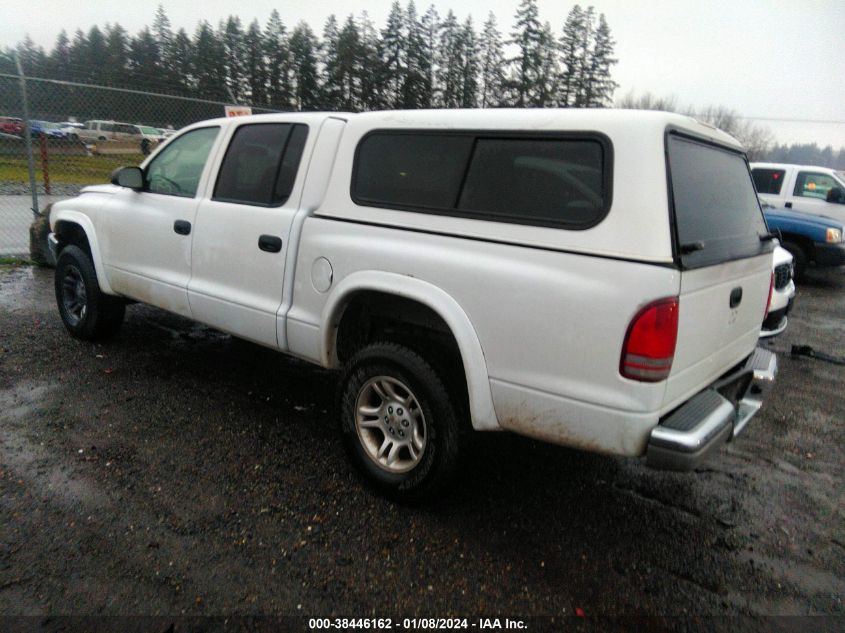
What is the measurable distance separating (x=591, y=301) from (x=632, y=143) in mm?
639

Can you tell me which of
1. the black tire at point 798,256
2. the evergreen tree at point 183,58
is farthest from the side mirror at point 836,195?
the evergreen tree at point 183,58

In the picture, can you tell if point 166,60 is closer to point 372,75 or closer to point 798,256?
point 372,75

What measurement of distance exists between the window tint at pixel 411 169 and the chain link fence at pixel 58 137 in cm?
639

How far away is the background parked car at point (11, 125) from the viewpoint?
752cm

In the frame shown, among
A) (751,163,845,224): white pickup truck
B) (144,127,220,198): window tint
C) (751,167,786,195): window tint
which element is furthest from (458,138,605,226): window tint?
(751,167,786,195): window tint

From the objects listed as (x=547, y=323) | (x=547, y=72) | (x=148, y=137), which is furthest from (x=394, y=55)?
(x=547, y=323)

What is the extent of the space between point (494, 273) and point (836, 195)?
10812 millimetres

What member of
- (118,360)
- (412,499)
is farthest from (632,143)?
(118,360)

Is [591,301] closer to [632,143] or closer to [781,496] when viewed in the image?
[632,143]

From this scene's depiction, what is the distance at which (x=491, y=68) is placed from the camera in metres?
38.6

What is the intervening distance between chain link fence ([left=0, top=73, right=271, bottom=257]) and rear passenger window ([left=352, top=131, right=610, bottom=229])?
21.3 ft

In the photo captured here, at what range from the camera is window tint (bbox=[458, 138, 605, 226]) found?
7.89 ft

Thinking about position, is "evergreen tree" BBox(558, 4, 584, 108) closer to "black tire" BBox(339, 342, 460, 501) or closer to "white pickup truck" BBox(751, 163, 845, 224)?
"white pickup truck" BBox(751, 163, 845, 224)

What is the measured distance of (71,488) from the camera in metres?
3.03
